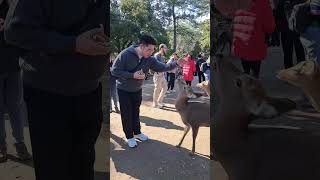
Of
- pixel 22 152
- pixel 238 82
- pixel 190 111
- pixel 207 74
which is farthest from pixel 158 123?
pixel 22 152

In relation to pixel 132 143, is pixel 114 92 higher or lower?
higher

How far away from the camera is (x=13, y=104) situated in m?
1.89

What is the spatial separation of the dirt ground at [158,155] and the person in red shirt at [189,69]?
0.14 meters

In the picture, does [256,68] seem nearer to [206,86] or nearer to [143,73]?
[206,86]

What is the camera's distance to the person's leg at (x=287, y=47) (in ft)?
5.68

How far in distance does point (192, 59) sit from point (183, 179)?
0.62 m

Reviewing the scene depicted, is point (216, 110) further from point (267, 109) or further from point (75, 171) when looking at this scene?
point (75, 171)

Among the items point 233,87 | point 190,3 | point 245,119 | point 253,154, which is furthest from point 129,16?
point 253,154

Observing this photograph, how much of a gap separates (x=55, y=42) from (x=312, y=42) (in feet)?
3.42

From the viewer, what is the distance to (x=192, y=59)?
2.00 m

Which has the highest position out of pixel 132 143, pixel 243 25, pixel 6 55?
pixel 243 25

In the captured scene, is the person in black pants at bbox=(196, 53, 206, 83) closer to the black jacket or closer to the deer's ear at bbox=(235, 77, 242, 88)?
the deer's ear at bbox=(235, 77, 242, 88)

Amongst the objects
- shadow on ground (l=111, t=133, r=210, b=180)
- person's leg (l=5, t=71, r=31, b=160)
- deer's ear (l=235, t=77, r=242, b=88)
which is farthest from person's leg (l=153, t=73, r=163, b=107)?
person's leg (l=5, t=71, r=31, b=160)

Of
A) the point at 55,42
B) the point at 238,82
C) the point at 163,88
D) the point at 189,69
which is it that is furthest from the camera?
the point at 163,88
